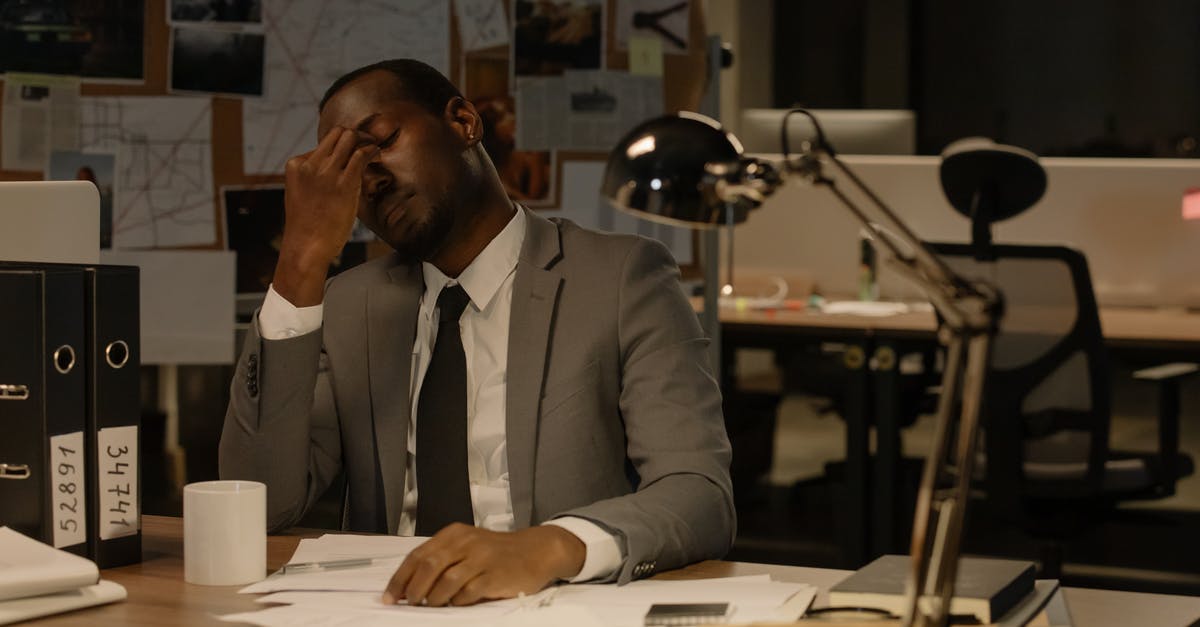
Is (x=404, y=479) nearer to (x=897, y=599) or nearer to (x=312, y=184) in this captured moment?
(x=312, y=184)

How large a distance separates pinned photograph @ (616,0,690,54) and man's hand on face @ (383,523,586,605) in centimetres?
183

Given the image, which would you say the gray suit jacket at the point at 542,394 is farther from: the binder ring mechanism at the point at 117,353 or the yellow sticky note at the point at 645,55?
the yellow sticky note at the point at 645,55

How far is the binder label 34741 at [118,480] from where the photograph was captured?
4.89 ft

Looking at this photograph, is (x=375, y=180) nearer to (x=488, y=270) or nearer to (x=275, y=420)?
(x=488, y=270)

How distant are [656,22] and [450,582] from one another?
1.96m

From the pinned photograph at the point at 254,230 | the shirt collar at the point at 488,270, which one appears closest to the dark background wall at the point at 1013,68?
the pinned photograph at the point at 254,230

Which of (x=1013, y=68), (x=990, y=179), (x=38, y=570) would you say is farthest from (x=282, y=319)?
(x=1013, y=68)

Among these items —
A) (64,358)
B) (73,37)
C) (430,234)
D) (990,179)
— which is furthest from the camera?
(990,179)

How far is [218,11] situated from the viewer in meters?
2.63

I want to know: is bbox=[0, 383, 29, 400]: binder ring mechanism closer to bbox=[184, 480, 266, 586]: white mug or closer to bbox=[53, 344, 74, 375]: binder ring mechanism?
bbox=[53, 344, 74, 375]: binder ring mechanism

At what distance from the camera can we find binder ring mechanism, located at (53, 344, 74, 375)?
1447mm

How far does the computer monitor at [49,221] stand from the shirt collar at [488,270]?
409 mm

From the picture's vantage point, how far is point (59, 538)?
1.46 meters

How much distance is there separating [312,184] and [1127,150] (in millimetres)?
7046
